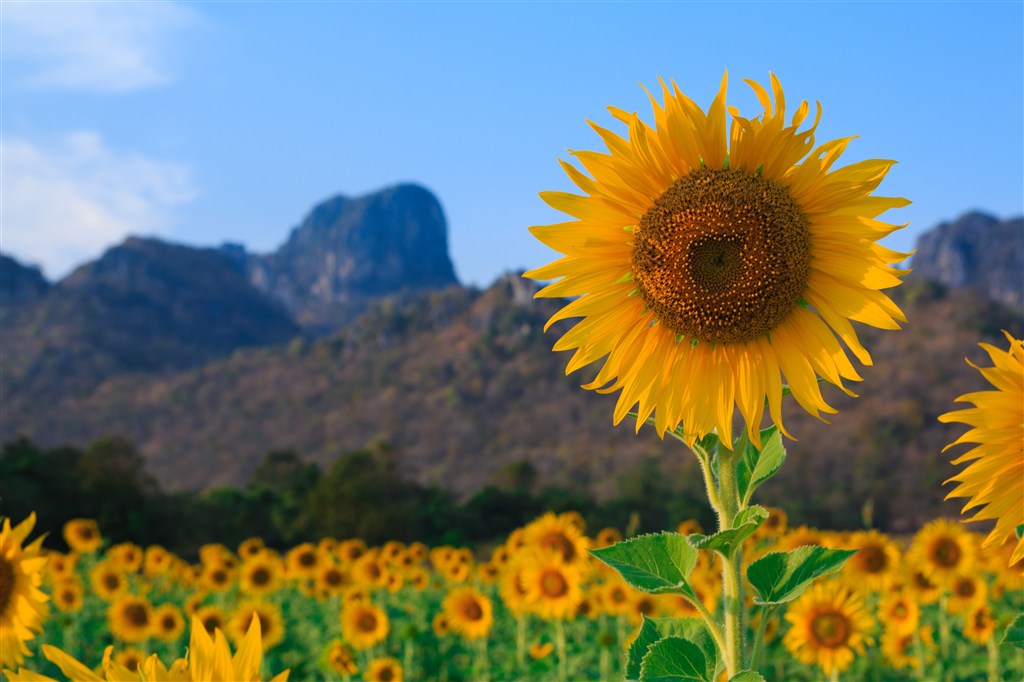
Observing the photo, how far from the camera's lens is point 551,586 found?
9.07m

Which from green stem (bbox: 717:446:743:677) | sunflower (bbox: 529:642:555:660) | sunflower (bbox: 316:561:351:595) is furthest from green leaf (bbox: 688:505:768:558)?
sunflower (bbox: 316:561:351:595)

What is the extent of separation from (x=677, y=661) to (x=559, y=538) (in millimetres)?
7167

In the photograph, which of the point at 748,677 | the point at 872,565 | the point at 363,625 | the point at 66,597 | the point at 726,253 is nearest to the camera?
the point at 748,677

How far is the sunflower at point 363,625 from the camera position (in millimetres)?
9602

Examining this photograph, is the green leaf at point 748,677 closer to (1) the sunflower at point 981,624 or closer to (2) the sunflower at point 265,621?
(1) the sunflower at point 981,624

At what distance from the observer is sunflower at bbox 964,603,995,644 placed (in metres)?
7.87

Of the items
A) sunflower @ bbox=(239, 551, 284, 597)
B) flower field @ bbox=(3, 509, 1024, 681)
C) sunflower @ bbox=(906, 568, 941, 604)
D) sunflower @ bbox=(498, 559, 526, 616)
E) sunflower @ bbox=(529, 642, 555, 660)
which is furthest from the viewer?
sunflower @ bbox=(239, 551, 284, 597)

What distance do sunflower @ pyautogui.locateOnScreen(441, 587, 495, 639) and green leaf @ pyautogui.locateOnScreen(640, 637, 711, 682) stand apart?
7.82m

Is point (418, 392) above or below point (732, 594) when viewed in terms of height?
above

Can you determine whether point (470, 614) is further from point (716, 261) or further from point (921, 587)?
point (716, 261)

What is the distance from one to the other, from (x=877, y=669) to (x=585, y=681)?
286 centimetres

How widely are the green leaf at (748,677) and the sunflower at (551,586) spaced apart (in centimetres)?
687

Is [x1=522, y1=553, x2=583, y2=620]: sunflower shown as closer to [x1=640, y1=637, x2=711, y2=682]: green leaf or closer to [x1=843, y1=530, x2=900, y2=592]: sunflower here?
[x1=843, y1=530, x2=900, y2=592]: sunflower

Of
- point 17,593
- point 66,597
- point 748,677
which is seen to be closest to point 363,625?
point 66,597
